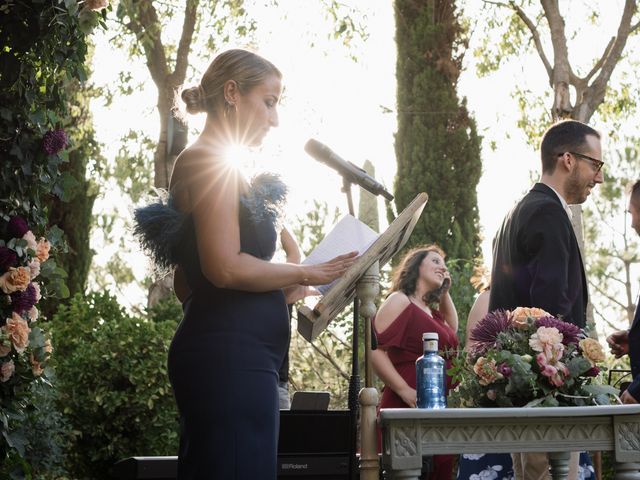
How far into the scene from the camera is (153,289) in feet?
33.5

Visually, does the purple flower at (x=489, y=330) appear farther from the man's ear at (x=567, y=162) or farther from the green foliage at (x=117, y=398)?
the green foliage at (x=117, y=398)

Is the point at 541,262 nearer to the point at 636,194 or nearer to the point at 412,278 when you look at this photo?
the point at 636,194

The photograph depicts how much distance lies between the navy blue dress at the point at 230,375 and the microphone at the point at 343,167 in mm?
600

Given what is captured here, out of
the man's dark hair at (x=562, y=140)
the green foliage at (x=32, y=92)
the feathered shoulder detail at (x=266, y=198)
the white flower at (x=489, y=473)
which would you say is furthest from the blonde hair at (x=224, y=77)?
the white flower at (x=489, y=473)

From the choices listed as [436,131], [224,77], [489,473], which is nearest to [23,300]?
[224,77]

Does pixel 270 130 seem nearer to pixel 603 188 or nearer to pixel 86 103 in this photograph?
pixel 86 103

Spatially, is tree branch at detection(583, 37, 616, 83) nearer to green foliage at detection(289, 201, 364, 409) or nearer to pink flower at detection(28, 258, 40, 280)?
green foliage at detection(289, 201, 364, 409)

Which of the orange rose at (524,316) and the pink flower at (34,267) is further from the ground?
the pink flower at (34,267)

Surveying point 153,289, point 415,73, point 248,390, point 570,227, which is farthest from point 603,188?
point 248,390

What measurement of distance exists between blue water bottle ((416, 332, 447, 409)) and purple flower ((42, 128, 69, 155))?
168cm

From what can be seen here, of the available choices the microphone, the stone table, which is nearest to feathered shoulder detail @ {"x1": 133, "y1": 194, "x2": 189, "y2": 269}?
the microphone

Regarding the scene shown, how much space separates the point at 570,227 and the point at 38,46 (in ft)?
7.10

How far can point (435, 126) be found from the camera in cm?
1248

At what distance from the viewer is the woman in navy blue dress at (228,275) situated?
2.70m
